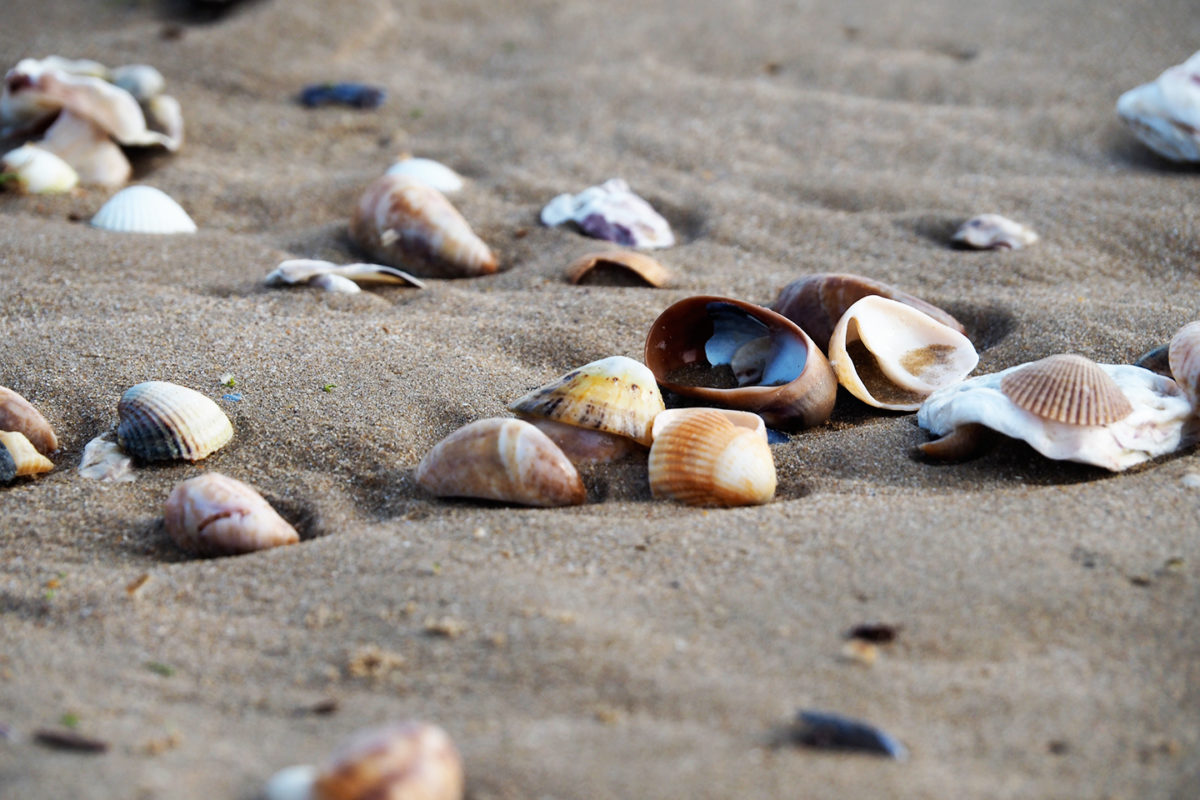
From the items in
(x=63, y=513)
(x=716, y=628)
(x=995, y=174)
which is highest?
(x=995, y=174)

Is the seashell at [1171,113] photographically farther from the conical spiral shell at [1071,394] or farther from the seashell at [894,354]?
the conical spiral shell at [1071,394]

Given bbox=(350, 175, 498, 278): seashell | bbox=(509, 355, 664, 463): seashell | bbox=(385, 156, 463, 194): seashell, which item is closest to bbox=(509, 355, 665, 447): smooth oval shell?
bbox=(509, 355, 664, 463): seashell

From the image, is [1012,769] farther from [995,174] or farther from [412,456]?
[995,174]

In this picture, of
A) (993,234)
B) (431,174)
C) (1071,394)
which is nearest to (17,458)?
(431,174)

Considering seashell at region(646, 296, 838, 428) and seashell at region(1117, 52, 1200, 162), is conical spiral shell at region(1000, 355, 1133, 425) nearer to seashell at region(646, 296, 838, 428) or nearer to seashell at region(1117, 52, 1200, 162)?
seashell at region(646, 296, 838, 428)

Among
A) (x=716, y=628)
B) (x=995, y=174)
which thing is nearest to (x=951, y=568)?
(x=716, y=628)

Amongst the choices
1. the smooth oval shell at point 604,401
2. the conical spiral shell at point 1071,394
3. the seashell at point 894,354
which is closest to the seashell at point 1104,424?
the conical spiral shell at point 1071,394
